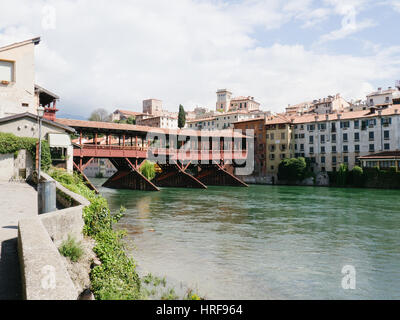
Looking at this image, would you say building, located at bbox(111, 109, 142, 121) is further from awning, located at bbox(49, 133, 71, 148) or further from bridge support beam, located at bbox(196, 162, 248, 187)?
awning, located at bbox(49, 133, 71, 148)

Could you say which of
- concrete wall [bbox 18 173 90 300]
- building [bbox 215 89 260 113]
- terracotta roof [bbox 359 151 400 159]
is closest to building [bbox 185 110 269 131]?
building [bbox 215 89 260 113]

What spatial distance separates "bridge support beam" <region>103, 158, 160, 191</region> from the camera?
3762 cm

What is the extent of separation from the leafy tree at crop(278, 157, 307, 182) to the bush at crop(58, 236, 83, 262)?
49.8m

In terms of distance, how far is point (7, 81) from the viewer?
26578 mm

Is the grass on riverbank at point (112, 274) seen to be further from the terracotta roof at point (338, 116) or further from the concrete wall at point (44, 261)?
the terracotta roof at point (338, 116)

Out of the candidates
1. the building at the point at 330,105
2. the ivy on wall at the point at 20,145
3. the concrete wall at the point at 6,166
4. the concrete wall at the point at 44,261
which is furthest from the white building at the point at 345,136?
the concrete wall at the point at 44,261

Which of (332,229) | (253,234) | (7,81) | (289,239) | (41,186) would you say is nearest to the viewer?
(41,186)

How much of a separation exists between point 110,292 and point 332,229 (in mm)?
12903

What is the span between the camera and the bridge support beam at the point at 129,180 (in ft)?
123

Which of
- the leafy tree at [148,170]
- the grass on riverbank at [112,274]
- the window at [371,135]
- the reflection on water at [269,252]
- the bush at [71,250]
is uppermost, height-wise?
the window at [371,135]

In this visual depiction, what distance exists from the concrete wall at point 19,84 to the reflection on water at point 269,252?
1423 centimetres

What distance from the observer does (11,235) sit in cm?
719

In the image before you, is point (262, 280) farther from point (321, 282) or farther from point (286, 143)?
point (286, 143)
